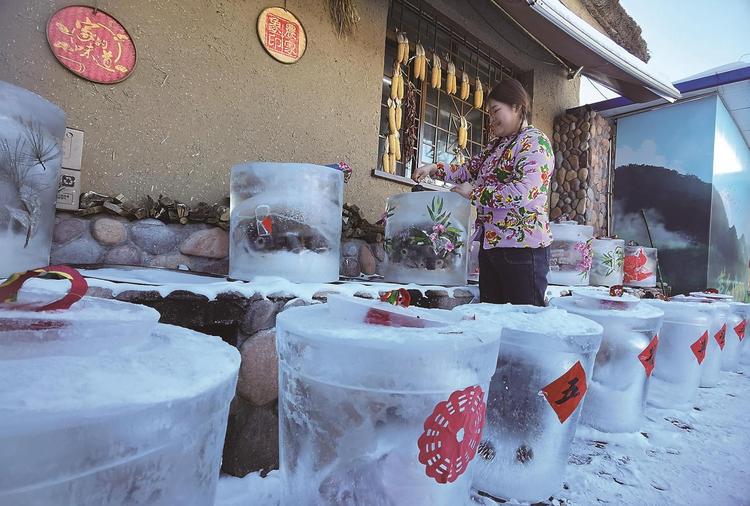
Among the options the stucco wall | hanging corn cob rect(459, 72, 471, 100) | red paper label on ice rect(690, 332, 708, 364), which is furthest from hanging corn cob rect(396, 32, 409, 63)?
red paper label on ice rect(690, 332, 708, 364)

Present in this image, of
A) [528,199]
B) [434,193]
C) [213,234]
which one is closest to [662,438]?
[528,199]

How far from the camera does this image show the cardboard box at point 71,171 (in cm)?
158

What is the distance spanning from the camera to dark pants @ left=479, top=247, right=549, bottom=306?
65.3 inches

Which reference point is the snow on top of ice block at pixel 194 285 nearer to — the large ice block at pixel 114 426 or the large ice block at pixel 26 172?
the large ice block at pixel 26 172

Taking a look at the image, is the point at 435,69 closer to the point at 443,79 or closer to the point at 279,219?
the point at 443,79

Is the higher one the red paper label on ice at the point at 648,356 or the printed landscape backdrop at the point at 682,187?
the printed landscape backdrop at the point at 682,187

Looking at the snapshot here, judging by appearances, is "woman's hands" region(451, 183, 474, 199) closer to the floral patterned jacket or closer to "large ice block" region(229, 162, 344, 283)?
the floral patterned jacket

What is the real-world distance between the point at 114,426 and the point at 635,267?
3.95 m

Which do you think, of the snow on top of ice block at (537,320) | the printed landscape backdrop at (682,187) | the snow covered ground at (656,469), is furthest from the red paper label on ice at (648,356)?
the printed landscape backdrop at (682,187)

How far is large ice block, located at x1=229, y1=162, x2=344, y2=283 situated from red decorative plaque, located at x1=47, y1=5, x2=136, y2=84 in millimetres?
917

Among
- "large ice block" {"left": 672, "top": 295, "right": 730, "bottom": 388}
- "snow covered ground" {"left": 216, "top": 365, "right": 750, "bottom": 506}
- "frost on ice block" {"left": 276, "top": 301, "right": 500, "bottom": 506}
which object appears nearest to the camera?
"frost on ice block" {"left": 276, "top": 301, "right": 500, "bottom": 506}

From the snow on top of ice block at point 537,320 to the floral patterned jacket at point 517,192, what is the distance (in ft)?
1.78

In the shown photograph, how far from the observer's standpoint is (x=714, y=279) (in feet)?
14.7

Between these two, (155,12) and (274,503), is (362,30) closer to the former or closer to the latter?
(155,12)
